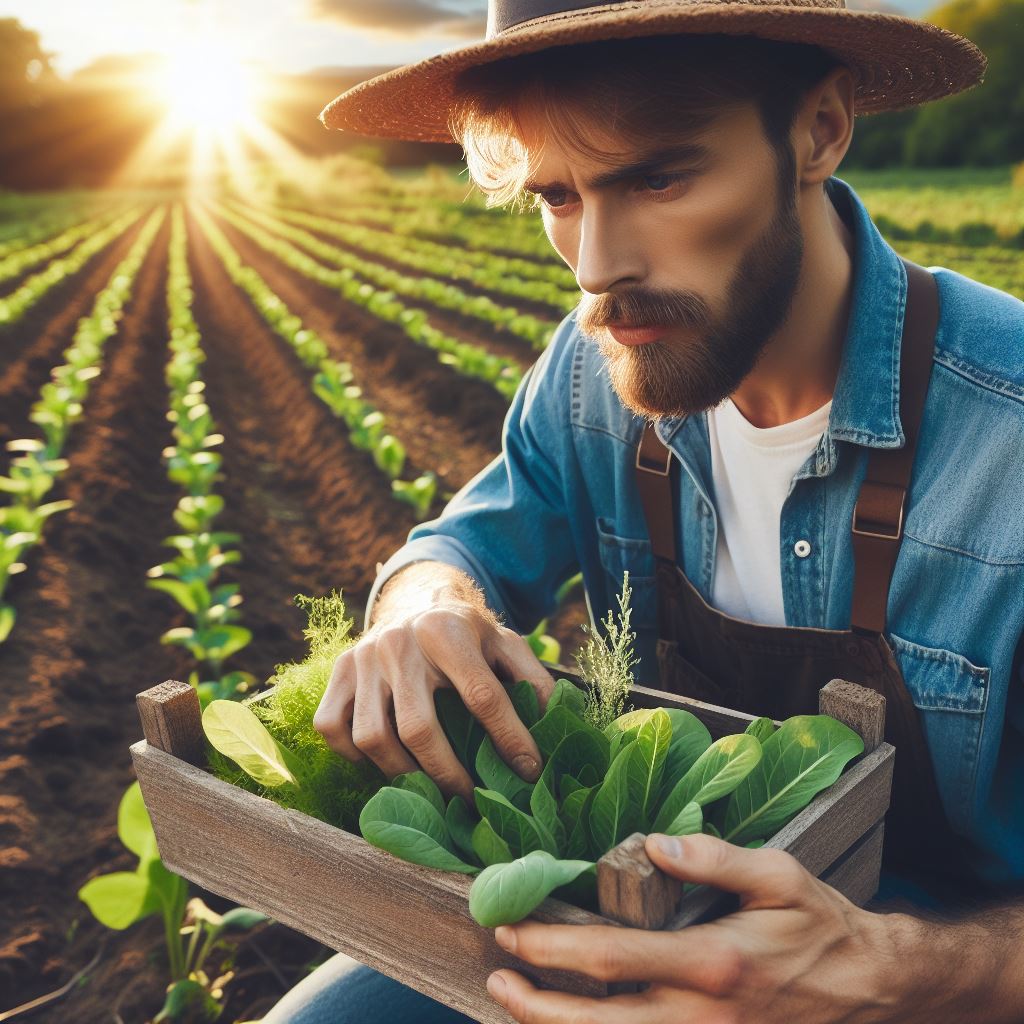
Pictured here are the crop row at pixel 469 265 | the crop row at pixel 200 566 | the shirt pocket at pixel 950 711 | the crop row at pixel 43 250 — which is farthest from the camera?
the crop row at pixel 43 250

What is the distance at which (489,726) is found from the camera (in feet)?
4.51

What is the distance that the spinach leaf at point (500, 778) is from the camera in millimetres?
1346

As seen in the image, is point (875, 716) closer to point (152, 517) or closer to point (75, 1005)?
point (75, 1005)

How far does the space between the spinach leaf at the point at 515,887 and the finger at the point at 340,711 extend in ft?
1.31

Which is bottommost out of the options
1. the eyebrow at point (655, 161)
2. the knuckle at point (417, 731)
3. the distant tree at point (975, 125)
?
the knuckle at point (417, 731)

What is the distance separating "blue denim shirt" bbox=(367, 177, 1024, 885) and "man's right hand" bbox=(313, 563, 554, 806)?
0.57 metres

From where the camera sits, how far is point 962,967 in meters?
1.33

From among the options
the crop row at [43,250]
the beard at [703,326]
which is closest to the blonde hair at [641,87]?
the beard at [703,326]

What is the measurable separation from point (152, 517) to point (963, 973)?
17.6ft

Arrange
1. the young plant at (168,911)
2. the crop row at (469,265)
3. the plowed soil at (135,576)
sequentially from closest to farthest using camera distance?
the young plant at (168,911)
the plowed soil at (135,576)
the crop row at (469,265)

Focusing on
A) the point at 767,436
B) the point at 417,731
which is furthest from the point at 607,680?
the point at 767,436

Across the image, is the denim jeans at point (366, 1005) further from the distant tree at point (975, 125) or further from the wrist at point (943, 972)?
the distant tree at point (975, 125)

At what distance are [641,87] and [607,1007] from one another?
47.3 inches

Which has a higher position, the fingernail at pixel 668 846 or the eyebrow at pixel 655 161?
the eyebrow at pixel 655 161
